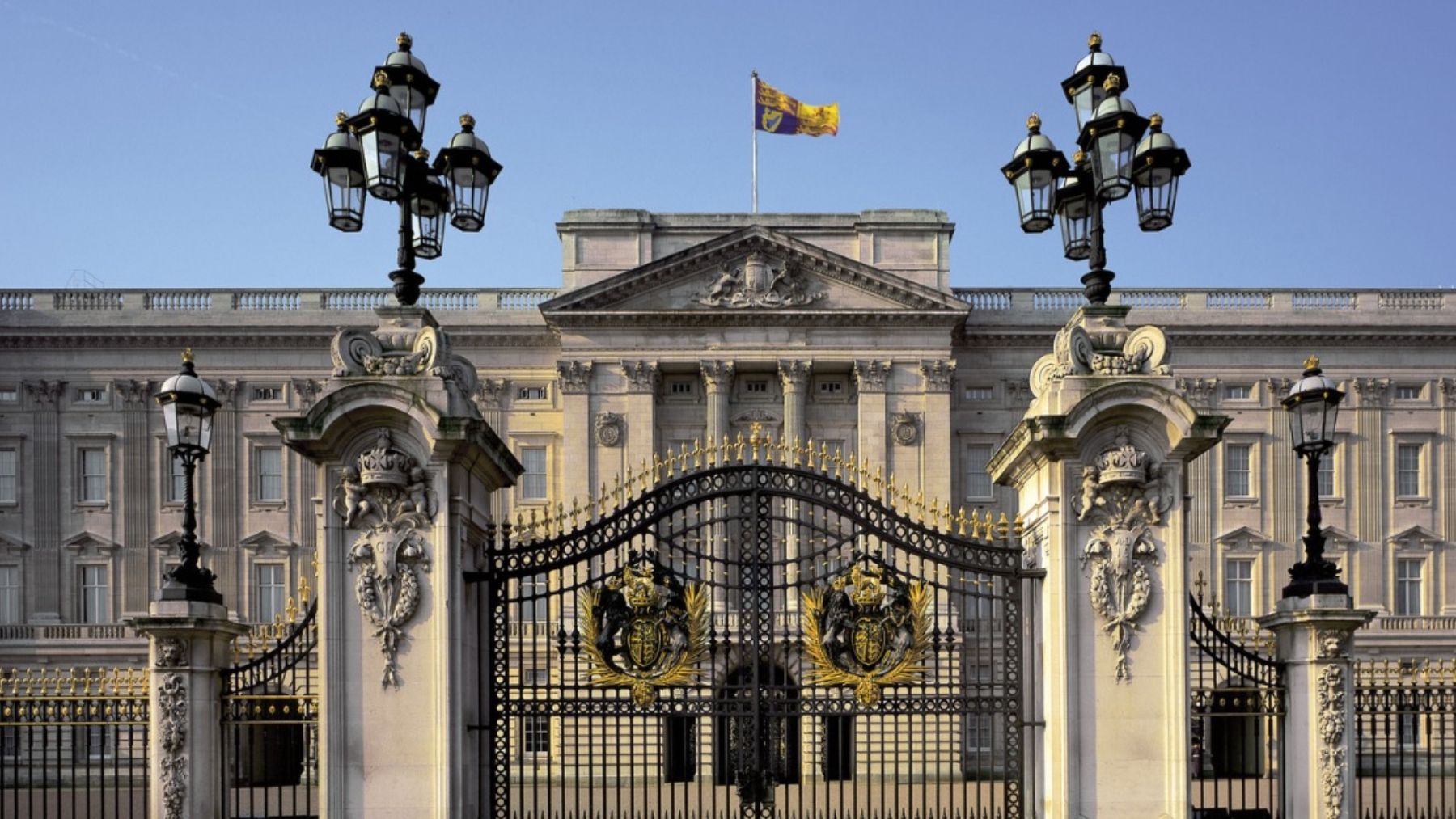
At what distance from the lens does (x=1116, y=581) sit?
14.4 meters

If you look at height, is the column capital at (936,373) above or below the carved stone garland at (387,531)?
above

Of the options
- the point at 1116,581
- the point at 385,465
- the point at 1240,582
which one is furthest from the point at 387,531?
the point at 1240,582

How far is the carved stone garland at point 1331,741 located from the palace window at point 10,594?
157ft

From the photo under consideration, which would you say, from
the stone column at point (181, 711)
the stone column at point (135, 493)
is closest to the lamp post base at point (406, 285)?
the stone column at point (181, 711)

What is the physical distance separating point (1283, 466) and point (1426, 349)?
265 inches

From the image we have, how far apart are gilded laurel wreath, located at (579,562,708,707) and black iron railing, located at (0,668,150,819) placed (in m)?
4.58

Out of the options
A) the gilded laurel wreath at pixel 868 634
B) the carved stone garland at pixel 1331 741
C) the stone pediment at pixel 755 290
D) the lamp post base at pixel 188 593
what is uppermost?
the stone pediment at pixel 755 290

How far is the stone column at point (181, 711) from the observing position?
14492 mm

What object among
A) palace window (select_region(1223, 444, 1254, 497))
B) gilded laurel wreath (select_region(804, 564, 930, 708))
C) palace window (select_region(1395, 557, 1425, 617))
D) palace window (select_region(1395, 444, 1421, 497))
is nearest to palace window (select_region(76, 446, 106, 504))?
palace window (select_region(1223, 444, 1254, 497))

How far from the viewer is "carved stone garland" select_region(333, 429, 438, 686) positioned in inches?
563

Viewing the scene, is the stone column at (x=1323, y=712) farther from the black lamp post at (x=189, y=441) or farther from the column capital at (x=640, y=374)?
the column capital at (x=640, y=374)

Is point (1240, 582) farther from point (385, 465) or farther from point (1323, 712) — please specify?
point (385, 465)

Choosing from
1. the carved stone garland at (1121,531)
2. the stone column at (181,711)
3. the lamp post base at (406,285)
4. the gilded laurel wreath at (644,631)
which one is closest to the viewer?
the carved stone garland at (1121,531)

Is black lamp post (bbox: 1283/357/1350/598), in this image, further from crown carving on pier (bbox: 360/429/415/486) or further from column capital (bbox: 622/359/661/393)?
column capital (bbox: 622/359/661/393)
